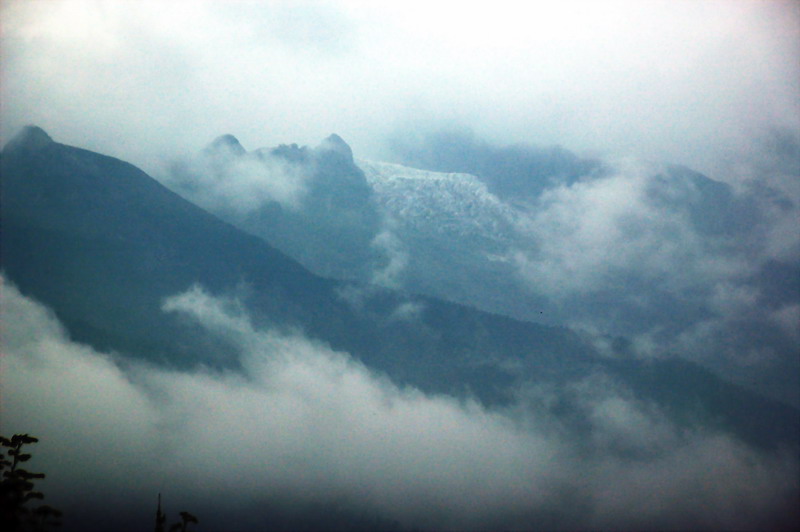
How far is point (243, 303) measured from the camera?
17900 centimetres

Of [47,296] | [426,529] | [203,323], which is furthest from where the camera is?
[426,529]

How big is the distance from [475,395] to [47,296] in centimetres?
9514

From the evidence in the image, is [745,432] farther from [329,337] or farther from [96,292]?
[96,292]

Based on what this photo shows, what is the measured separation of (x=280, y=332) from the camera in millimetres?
180625

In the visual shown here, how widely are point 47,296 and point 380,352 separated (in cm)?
7280

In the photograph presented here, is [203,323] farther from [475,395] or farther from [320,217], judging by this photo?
[475,395]

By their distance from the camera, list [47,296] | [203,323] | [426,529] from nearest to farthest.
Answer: [47,296]
[203,323]
[426,529]

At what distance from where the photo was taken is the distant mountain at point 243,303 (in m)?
162

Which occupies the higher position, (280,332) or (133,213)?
(133,213)

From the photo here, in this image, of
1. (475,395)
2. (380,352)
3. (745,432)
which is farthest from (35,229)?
(745,432)

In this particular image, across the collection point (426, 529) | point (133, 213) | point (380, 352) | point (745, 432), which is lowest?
point (426, 529)

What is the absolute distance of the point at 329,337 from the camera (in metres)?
184

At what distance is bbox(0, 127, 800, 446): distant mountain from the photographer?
162 metres

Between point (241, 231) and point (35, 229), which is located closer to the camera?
point (35, 229)
